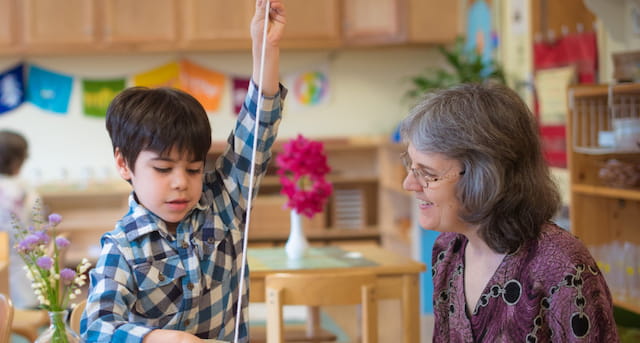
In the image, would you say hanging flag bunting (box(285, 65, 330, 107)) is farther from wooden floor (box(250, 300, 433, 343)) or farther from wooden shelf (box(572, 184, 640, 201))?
wooden shelf (box(572, 184, 640, 201))

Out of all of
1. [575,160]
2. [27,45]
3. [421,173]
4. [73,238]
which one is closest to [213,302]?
[421,173]

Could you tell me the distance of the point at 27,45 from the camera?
17.9 feet

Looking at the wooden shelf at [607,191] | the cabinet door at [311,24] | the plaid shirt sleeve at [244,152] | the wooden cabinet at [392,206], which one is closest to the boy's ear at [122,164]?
the plaid shirt sleeve at [244,152]

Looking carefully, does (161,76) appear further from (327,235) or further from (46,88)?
(327,235)

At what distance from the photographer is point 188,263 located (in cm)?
161

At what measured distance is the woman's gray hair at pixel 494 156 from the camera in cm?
151

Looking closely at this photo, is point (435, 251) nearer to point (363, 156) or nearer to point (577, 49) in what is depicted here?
point (577, 49)

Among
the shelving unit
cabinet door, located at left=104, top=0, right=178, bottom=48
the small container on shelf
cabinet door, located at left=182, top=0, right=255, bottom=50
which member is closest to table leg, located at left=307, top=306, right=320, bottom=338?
the shelving unit

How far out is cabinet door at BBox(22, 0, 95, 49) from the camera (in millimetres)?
5434

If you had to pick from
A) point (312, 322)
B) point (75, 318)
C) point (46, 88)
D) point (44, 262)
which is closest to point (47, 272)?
point (44, 262)

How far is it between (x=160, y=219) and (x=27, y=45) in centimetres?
428

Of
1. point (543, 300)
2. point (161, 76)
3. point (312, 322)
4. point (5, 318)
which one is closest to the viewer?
point (543, 300)

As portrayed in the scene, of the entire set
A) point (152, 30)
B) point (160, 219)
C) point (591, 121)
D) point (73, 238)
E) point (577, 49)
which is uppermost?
point (152, 30)

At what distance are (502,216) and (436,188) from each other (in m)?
0.13
